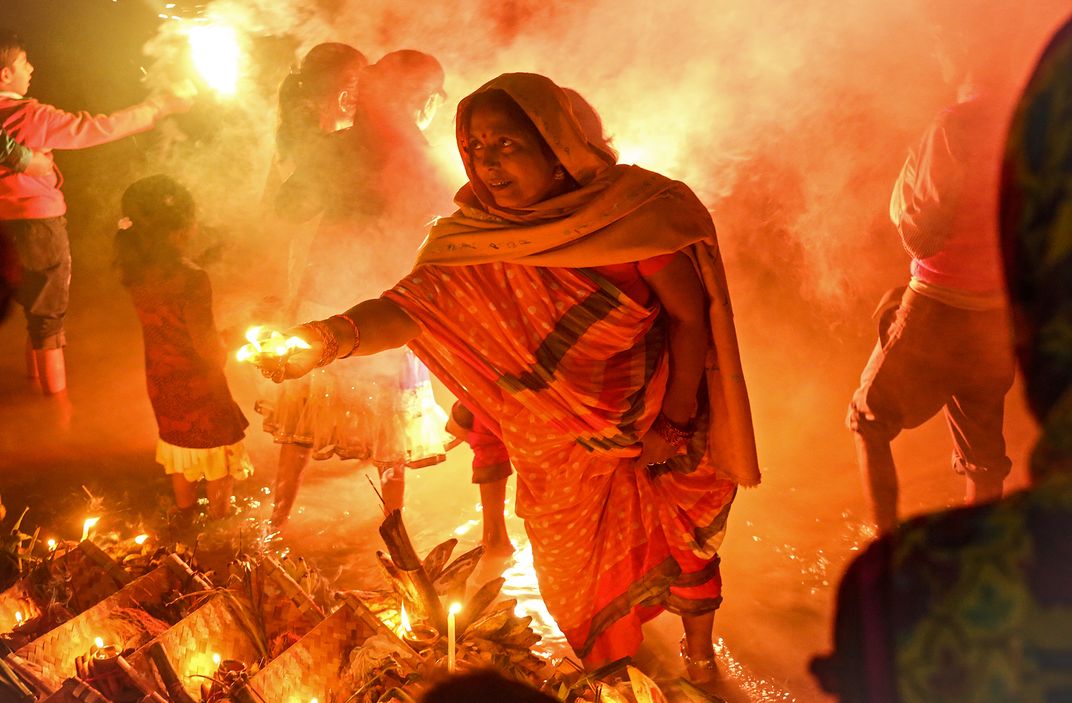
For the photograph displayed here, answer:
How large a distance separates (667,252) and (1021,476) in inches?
121

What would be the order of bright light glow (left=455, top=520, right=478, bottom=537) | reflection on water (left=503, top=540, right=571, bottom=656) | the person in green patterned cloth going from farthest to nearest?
bright light glow (left=455, top=520, right=478, bottom=537)
reflection on water (left=503, top=540, right=571, bottom=656)
the person in green patterned cloth

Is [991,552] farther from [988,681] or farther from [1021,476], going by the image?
[1021,476]

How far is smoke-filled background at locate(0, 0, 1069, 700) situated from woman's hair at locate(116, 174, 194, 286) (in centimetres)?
93

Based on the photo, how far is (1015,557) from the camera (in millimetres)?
772

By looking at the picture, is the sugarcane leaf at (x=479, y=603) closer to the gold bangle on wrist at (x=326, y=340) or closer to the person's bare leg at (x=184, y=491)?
the gold bangle on wrist at (x=326, y=340)

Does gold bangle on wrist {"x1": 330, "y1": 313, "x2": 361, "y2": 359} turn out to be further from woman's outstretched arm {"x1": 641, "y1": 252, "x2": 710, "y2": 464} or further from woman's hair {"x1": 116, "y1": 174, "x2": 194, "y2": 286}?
woman's hair {"x1": 116, "y1": 174, "x2": 194, "y2": 286}

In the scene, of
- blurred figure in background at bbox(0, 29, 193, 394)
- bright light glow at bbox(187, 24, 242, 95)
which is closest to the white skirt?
blurred figure in background at bbox(0, 29, 193, 394)

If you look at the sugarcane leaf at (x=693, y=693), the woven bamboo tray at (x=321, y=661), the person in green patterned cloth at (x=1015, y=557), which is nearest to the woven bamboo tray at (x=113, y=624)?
the woven bamboo tray at (x=321, y=661)

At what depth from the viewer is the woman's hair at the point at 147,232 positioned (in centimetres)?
352

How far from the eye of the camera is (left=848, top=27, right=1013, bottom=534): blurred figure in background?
3152mm

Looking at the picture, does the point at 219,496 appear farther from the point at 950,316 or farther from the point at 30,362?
the point at 950,316

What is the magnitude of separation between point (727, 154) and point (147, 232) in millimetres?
3591

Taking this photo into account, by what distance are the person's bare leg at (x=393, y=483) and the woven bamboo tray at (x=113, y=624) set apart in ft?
3.66

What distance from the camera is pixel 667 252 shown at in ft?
7.47
